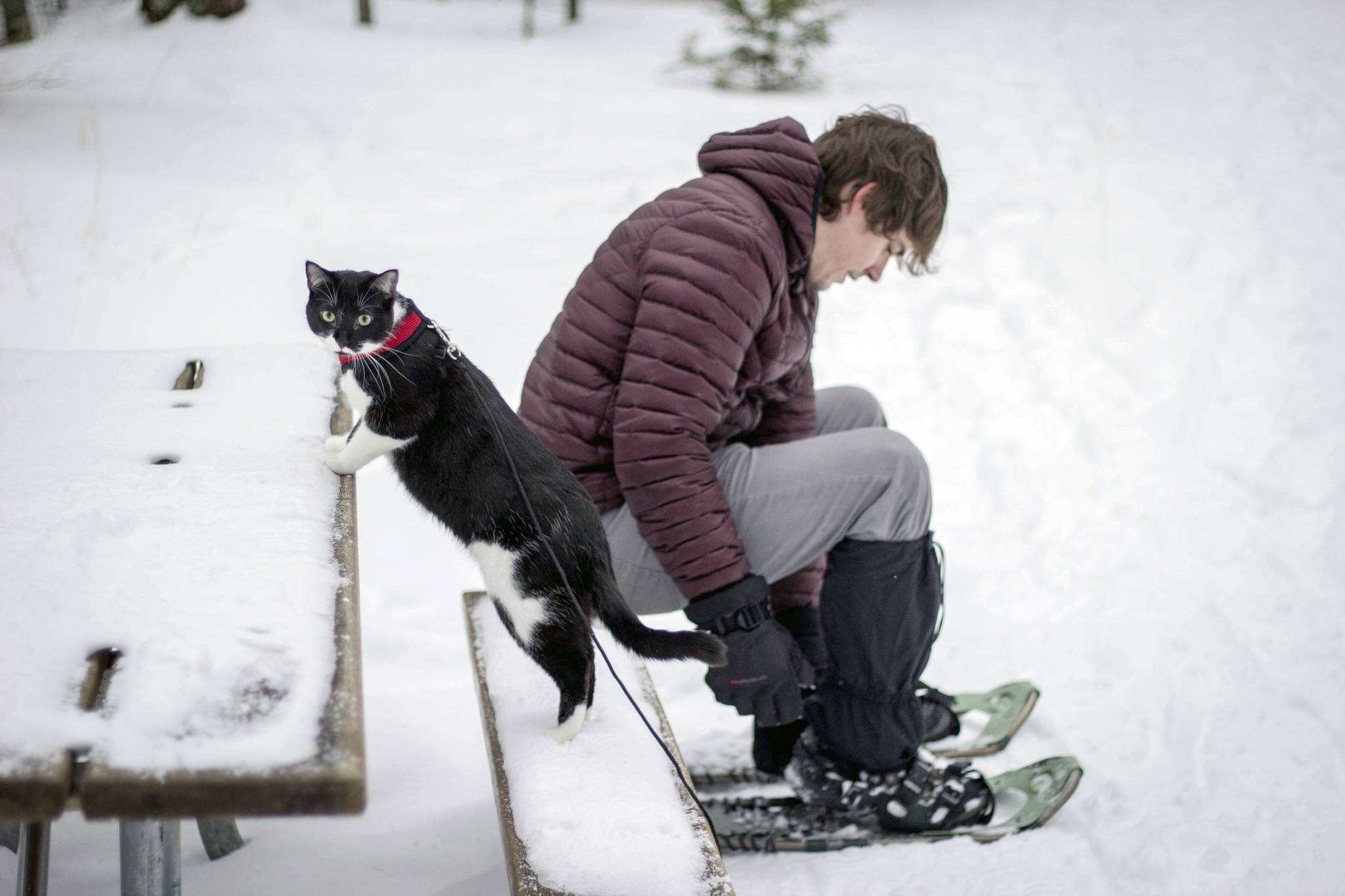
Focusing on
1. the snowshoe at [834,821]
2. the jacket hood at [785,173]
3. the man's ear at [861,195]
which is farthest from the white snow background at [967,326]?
the man's ear at [861,195]

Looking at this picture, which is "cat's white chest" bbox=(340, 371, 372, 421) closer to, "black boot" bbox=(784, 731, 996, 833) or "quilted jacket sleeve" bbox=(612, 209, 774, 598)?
"quilted jacket sleeve" bbox=(612, 209, 774, 598)

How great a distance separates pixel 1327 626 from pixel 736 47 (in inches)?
194

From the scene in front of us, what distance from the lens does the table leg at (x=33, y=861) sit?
1.02 meters

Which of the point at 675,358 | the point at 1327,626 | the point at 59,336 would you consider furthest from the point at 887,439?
the point at 59,336

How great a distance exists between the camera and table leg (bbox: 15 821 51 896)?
1024 mm

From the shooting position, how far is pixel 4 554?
93 centimetres

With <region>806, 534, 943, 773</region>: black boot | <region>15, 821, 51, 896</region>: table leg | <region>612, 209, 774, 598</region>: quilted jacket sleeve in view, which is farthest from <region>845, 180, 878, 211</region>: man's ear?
<region>15, 821, 51, 896</region>: table leg

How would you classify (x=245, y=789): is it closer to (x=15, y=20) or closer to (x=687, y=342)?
(x=687, y=342)

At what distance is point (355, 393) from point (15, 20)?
455 centimetres

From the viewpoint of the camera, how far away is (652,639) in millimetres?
1346

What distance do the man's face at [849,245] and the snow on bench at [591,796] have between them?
803mm

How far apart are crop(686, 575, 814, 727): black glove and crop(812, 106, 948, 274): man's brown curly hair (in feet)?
2.26

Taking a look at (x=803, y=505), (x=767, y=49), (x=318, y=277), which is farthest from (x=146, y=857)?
(x=767, y=49)

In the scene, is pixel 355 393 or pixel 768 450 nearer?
pixel 355 393
